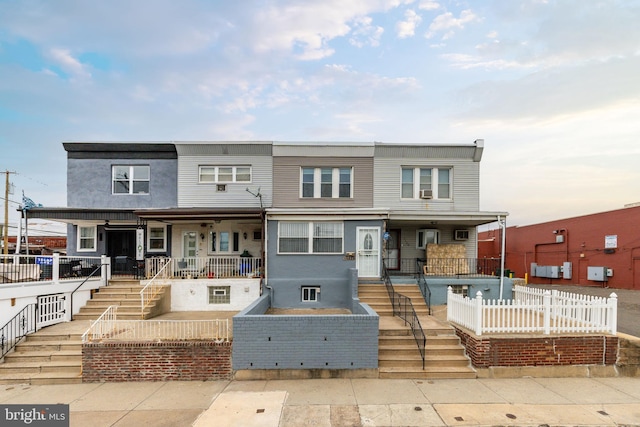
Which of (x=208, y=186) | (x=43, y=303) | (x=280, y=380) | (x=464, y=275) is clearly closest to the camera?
(x=280, y=380)

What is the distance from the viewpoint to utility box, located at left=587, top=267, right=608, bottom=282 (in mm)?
20000

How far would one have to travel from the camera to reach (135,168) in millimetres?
15383

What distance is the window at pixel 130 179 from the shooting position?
15.3m

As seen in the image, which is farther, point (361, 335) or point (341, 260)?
point (341, 260)

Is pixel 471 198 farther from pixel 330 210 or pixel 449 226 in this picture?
pixel 330 210

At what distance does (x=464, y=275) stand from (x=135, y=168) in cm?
1609

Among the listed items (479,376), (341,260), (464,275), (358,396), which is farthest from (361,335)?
(464,275)

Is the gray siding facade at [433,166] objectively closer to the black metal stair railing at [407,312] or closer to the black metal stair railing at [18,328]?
the black metal stair railing at [407,312]

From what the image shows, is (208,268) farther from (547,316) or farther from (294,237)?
(547,316)

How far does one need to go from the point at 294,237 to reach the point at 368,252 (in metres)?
3.05

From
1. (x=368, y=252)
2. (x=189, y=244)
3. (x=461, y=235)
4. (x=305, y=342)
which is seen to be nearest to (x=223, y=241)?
(x=189, y=244)

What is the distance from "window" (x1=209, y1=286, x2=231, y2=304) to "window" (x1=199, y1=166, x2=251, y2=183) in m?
5.21

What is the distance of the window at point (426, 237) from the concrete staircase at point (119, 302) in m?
11.5

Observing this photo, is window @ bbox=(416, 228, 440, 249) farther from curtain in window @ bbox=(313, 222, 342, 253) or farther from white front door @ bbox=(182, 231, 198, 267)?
white front door @ bbox=(182, 231, 198, 267)
